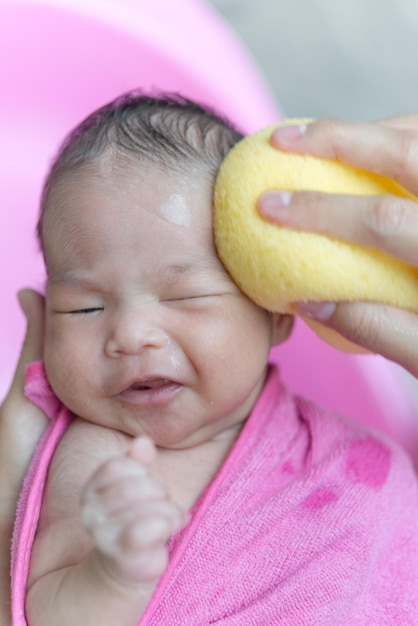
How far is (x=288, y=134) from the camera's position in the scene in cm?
84

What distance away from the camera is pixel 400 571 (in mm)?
974

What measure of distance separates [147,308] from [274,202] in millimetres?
185

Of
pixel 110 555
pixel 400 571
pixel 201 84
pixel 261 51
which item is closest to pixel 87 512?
pixel 110 555

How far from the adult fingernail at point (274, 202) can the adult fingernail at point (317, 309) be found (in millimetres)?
99

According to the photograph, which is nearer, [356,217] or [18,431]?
[356,217]

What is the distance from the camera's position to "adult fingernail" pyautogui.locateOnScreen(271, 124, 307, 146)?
0.84 meters

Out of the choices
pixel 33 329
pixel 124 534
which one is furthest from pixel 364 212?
pixel 33 329

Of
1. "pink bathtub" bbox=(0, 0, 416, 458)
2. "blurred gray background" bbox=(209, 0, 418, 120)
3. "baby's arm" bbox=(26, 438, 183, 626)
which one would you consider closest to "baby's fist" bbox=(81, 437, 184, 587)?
"baby's arm" bbox=(26, 438, 183, 626)

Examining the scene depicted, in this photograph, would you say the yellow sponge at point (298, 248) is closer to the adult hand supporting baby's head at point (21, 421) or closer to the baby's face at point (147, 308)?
the baby's face at point (147, 308)

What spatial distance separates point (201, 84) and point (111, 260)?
684 mm

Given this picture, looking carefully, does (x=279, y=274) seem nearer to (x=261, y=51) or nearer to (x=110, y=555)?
(x=110, y=555)

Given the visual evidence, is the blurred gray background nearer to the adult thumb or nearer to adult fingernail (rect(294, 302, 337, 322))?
the adult thumb

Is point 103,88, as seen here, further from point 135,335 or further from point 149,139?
point 135,335

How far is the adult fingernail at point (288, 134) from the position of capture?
2.75ft
